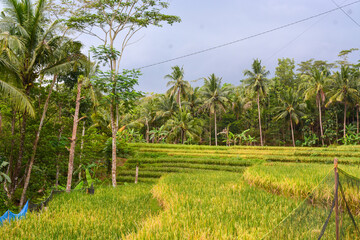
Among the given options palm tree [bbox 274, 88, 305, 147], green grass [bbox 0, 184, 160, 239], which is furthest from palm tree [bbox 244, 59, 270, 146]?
green grass [bbox 0, 184, 160, 239]

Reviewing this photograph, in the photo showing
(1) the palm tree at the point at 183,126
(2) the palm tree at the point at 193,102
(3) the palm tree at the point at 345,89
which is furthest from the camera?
(2) the palm tree at the point at 193,102

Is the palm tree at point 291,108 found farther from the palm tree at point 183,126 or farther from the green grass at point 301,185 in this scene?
the green grass at point 301,185

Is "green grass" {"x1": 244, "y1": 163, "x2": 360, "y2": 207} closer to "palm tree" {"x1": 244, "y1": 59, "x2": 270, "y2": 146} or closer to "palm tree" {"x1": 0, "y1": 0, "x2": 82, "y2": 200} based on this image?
"palm tree" {"x1": 0, "y1": 0, "x2": 82, "y2": 200}

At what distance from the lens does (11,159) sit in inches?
459

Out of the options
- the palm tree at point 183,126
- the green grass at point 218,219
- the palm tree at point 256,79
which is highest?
the palm tree at point 256,79

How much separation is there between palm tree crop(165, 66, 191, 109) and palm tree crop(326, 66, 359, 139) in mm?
15523

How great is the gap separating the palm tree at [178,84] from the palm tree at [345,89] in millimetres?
15523

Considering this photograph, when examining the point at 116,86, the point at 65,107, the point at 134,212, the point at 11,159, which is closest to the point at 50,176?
the point at 11,159

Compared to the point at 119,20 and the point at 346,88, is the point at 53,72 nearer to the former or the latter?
the point at 119,20

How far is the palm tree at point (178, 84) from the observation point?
2897 cm

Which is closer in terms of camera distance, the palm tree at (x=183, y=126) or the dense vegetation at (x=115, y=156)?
the dense vegetation at (x=115, y=156)

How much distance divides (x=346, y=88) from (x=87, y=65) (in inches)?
997

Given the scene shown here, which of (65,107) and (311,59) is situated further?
(311,59)

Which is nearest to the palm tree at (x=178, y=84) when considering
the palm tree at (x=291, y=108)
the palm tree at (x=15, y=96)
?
the palm tree at (x=291, y=108)
